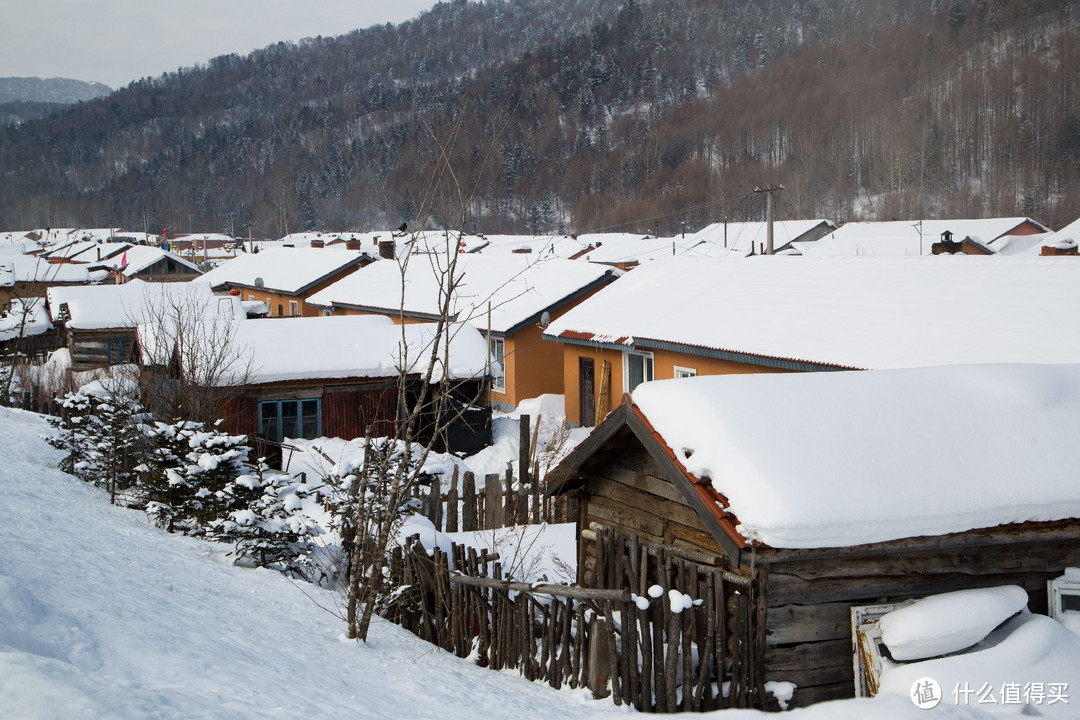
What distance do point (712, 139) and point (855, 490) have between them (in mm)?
140257

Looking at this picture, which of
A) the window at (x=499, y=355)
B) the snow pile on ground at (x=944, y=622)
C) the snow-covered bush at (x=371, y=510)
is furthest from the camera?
the window at (x=499, y=355)

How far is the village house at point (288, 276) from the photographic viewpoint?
135 feet

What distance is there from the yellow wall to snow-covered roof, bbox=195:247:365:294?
1846 cm

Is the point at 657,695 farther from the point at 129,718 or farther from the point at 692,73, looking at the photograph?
the point at 692,73

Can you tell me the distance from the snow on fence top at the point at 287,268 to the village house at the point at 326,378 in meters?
19.8

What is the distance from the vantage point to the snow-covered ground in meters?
4.75

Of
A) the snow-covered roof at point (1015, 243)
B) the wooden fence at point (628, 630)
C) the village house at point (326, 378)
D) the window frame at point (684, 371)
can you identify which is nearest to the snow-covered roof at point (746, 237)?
the snow-covered roof at point (1015, 243)

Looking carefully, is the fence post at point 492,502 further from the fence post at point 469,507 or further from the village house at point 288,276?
the village house at point 288,276

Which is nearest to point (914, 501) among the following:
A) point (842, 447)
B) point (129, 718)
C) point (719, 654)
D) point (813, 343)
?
point (842, 447)

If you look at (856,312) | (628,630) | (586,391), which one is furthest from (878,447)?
(586,391)

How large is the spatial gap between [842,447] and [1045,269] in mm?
12594

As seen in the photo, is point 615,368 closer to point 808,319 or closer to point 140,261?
point 808,319

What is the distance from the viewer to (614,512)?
8695 mm

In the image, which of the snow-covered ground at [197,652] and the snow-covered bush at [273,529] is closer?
the snow-covered ground at [197,652]
